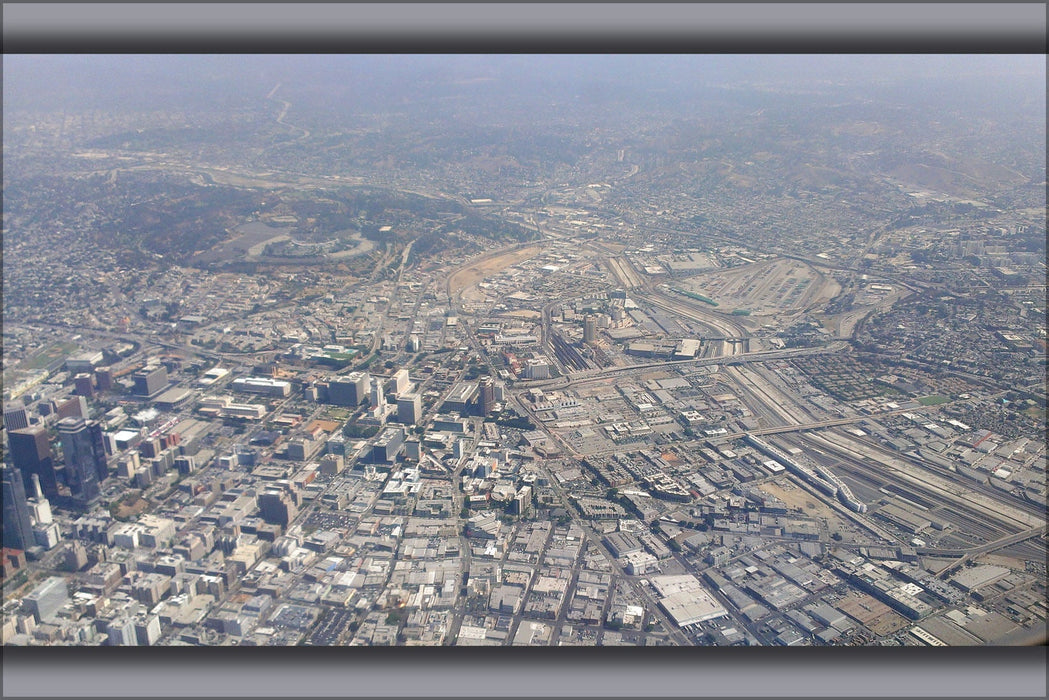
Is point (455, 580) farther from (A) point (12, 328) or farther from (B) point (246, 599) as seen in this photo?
(A) point (12, 328)

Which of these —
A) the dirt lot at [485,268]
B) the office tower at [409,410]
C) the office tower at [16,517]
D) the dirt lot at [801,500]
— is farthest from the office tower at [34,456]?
the dirt lot at [485,268]

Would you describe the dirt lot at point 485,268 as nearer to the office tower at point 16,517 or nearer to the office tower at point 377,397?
the office tower at point 377,397

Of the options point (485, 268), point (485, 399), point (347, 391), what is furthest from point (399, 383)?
point (485, 268)

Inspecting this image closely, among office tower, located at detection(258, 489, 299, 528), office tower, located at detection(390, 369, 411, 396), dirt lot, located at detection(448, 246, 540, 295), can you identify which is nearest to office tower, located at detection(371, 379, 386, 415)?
office tower, located at detection(390, 369, 411, 396)

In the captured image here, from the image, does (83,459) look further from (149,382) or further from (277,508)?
(149,382)
